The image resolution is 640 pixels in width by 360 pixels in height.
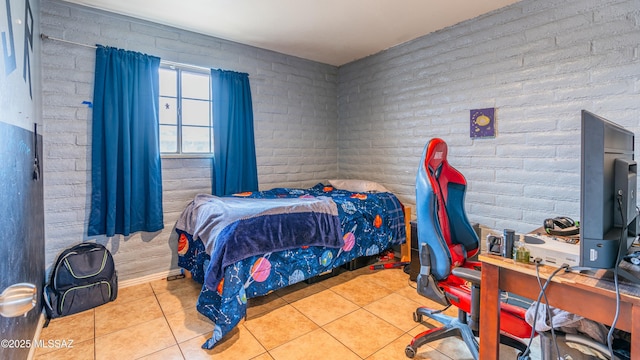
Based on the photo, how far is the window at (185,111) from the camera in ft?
9.81

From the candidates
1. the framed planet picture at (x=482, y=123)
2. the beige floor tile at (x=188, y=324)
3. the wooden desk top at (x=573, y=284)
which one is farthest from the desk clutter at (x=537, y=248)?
the beige floor tile at (x=188, y=324)

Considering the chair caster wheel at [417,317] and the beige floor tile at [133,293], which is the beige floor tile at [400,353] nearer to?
the chair caster wheel at [417,317]

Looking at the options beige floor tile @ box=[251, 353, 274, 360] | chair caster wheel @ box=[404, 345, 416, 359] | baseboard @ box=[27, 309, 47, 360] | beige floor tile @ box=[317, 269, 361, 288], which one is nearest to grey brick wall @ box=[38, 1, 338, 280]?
baseboard @ box=[27, 309, 47, 360]

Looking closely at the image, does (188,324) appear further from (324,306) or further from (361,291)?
(361,291)

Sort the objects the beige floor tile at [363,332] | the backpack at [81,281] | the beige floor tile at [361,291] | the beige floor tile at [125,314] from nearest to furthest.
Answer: the beige floor tile at [363,332]
the beige floor tile at [125,314]
the backpack at [81,281]
the beige floor tile at [361,291]

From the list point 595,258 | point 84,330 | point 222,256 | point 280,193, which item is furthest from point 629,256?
point 84,330

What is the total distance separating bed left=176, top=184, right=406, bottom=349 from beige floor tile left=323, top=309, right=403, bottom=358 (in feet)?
1.56

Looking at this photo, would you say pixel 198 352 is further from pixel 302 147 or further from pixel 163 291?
pixel 302 147

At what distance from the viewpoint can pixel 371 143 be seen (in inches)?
150

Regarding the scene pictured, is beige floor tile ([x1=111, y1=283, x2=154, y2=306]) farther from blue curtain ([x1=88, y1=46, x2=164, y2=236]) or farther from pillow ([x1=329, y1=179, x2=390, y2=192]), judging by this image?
pillow ([x1=329, y1=179, x2=390, y2=192])

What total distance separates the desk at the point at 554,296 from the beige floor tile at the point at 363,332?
77 cm

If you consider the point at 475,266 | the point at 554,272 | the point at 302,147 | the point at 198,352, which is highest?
the point at 302,147

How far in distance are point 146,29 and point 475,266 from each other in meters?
3.24

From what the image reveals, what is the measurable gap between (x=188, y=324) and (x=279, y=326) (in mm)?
636
